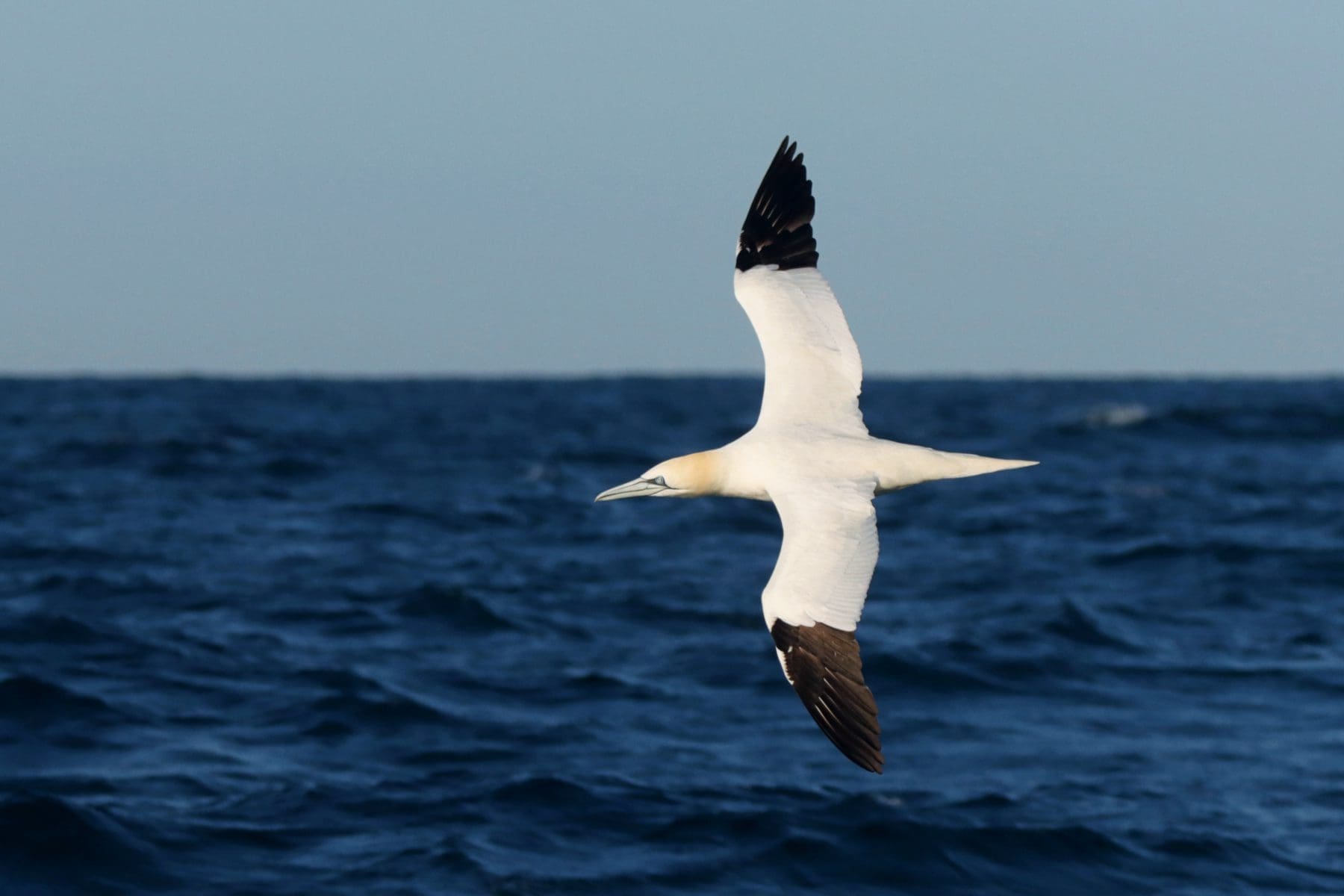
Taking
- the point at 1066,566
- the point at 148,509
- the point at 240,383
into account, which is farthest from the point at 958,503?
the point at 240,383

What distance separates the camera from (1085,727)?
14.2 m

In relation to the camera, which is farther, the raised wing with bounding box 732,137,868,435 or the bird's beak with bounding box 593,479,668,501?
the raised wing with bounding box 732,137,868,435

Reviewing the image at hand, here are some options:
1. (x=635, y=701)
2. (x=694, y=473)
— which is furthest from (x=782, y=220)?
(x=635, y=701)

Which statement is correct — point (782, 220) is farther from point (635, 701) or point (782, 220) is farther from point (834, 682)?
point (635, 701)

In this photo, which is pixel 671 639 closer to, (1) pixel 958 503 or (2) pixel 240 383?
(1) pixel 958 503

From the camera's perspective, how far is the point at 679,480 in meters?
8.32

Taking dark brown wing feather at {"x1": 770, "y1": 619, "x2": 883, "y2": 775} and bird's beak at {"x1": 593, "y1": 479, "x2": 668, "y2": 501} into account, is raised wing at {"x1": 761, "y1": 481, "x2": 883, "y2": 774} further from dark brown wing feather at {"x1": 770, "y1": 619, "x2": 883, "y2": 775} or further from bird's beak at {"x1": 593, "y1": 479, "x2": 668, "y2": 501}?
bird's beak at {"x1": 593, "y1": 479, "x2": 668, "y2": 501}

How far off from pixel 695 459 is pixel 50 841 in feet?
18.3

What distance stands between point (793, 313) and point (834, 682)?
6.94 feet

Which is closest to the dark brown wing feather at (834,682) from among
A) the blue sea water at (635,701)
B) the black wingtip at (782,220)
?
the black wingtip at (782,220)

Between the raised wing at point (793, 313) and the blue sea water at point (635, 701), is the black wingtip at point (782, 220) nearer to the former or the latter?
the raised wing at point (793, 313)

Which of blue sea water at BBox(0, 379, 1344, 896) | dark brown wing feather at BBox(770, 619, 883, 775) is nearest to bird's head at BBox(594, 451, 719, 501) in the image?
dark brown wing feather at BBox(770, 619, 883, 775)

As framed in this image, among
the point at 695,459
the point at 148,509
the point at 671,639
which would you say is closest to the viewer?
the point at 695,459

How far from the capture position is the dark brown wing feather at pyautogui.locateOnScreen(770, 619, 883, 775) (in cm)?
745
